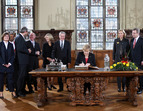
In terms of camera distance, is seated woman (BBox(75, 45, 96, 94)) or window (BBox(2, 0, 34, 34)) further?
window (BBox(2, 0, 34, 34))

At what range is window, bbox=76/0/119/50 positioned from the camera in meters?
10.1

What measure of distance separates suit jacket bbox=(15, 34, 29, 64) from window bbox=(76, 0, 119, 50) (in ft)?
16.2

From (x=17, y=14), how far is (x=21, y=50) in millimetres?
5310

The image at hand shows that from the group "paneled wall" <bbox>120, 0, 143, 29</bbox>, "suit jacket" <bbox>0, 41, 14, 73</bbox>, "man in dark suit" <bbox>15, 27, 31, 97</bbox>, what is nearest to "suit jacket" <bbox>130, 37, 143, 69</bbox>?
"man in dark suit" <bbox>15, 27, 31, 97</bbox>

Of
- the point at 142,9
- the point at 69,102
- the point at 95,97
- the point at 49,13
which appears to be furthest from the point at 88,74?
the point at 142,9

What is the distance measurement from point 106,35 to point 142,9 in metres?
1.94

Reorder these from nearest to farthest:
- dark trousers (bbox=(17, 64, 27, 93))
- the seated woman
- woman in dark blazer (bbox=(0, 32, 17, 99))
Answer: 1. the seated woman
2. woman in dark blazer (bbox=(0, 32, 17, 99))
3. dark trousers (bbox=(17, 64, 27, 93))

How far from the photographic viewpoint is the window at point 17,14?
32.8 feet

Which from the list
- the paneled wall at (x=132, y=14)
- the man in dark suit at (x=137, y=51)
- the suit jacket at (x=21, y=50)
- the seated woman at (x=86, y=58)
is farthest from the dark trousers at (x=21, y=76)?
the paneled wall at (x=132, y=14)

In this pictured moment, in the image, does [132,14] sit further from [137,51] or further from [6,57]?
[6,57]

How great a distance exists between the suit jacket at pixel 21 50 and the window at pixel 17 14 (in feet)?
15.8

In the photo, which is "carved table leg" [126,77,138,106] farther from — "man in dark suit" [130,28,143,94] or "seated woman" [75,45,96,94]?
"man in dark suit" [130,28,143,94]

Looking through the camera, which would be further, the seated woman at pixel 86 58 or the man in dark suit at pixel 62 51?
the man in dark suit at pixel 62 51

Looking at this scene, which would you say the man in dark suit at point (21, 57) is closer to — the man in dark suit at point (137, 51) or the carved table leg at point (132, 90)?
the carved table leg at point (132, 90)
